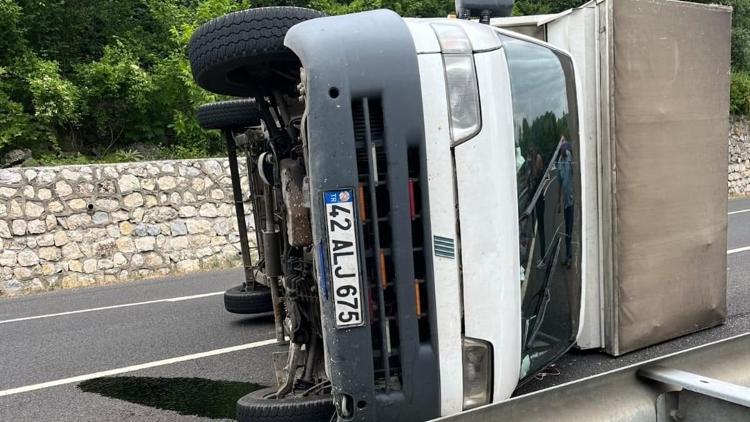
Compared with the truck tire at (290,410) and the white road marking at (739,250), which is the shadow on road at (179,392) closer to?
the truck tire at (290,410)

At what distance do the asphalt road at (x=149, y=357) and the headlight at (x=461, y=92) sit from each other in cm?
179

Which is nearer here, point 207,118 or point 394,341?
point 394,341

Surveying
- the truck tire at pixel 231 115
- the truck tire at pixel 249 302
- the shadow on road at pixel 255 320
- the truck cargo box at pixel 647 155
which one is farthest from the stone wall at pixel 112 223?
the truck cargo box at pixel 647 155

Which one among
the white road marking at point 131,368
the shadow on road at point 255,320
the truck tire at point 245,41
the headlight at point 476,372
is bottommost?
the shadow on road at point 255,320

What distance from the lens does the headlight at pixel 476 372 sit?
2.40 metres

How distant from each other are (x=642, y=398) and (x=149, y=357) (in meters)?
3.98

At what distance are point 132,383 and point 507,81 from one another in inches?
136

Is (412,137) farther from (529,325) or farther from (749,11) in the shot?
(749,11)

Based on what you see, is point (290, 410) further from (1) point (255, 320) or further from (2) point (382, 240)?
(1) point (255, 320)

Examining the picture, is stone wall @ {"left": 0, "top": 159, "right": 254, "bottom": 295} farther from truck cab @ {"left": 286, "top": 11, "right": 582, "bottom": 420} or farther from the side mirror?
truck cab @ {"left": 286, "top": 11, "right": 582, "bottom": 420}

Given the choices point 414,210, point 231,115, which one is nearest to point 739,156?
point 231,115

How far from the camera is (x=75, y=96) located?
37.5 feet

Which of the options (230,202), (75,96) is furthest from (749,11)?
(75,96)

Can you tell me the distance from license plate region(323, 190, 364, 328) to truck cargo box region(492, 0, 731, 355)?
2.05 metres
